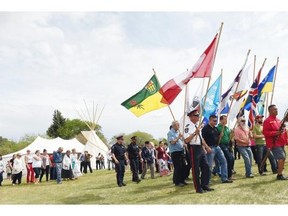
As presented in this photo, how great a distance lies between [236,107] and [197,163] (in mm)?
4809

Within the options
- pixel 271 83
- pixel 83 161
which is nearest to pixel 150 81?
pixel 271 83

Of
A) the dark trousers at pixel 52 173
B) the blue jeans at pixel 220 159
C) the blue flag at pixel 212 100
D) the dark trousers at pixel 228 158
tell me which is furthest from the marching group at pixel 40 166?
the blue jeans at pixel 220 159

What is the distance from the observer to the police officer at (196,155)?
28.0 ft

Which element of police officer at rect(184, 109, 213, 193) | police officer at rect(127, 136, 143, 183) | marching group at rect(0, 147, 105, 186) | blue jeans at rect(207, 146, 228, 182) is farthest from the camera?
marching group at rect(0, 147, 105, 186)

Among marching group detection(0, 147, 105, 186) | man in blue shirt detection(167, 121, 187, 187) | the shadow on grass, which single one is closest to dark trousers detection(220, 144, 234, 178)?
man in blue shirt detection(167, 121, 187, 187)

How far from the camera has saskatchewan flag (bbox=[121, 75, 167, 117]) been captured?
1074 centimetres

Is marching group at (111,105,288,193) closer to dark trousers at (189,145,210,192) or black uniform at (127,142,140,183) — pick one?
dark trousers at (189,145,210,192)

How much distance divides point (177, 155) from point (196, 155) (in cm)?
221

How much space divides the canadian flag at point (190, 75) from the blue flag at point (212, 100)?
10.8 ft

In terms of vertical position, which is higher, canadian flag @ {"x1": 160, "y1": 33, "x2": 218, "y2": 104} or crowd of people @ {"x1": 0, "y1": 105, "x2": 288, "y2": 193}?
canadian flag @ {"x1": 160, "y1": 33, "x2": 218, "y2": 104}

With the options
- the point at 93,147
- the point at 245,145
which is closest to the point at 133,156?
the point at 245,145

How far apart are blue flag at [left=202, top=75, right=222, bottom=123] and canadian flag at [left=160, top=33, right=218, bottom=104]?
330 centimetres

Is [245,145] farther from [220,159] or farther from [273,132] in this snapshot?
[273,132]

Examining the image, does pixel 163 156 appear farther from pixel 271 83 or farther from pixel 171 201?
pixel 171 201
